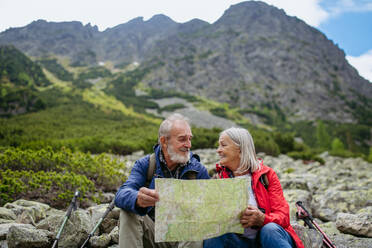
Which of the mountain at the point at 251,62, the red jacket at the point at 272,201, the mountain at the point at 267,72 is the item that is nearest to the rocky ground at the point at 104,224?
the red jacket at the point at 272,201

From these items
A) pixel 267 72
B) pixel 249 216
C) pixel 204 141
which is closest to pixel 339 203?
pixel 249 216

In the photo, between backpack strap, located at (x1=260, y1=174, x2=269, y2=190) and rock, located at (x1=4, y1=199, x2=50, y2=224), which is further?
rock, located at (x1=4, y1=199, x2=50, y2=224)

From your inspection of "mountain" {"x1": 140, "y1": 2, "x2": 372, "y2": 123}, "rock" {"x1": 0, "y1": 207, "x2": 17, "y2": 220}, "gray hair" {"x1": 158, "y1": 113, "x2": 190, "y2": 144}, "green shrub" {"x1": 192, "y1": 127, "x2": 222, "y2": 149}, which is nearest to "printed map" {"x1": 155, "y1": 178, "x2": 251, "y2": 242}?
"gray hair" {"x1": 158, "y1": 113, "x2": 190, "y2": 144}

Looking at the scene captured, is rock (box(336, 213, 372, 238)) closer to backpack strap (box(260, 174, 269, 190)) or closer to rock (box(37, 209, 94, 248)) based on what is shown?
backpack strap (box(260, 174, 269, 190))

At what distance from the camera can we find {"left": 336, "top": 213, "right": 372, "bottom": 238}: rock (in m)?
3.58

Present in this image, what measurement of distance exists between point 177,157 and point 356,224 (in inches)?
120

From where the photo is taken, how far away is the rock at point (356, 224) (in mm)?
3582

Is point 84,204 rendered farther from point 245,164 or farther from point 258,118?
point 258,118

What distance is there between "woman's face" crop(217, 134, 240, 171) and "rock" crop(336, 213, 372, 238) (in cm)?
243

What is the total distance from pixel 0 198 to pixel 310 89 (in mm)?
113007

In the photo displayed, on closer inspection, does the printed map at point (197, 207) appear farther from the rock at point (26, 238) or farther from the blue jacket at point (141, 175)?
the rock at point (26, 238)

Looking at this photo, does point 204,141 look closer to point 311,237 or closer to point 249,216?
point 311,237

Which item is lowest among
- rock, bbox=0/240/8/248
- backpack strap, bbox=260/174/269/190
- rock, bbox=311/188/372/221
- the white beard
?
rock, bbox=0/240/8/248

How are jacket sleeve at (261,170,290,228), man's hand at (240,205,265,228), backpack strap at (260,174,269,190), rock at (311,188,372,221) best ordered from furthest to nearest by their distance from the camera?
rock at (311,188,372,221), backpack strap at (260,174,269,190), jacket sleeve at (261,170,290,228), man's hand at (240,205,265,228)
